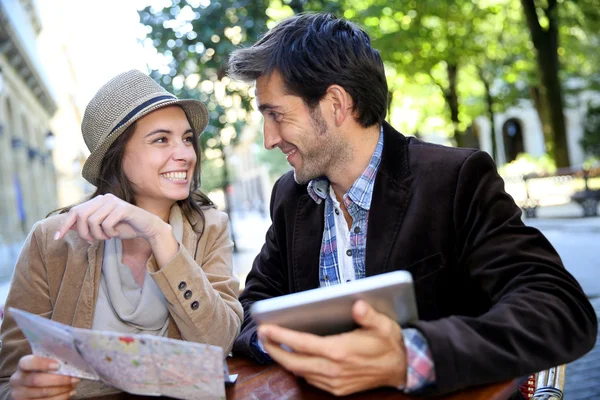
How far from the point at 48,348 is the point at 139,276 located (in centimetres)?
74

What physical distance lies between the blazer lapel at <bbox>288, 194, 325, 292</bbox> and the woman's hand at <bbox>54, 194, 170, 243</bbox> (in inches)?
22.6

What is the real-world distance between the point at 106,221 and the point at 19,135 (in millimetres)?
21439

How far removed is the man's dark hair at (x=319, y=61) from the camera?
2189 millimetres

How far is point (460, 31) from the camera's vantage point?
18047mm

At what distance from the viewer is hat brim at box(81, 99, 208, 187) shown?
2287 millimetres

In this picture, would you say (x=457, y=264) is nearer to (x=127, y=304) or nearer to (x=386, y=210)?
(x=386, y=210)

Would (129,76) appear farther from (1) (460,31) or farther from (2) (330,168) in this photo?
(1) (460,31)

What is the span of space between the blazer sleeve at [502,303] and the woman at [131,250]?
82 cm

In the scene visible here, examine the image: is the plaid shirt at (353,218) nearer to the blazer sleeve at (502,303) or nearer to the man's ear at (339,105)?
the man's ear at (339,105)

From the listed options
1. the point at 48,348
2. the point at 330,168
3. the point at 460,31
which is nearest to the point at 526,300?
the point at 330,168

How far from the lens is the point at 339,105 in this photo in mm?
2240

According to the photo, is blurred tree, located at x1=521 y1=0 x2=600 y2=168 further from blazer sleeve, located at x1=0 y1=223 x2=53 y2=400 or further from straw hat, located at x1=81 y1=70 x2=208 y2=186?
blazer sleeve, located at x1=0 y1=223 x2=53 y2=400

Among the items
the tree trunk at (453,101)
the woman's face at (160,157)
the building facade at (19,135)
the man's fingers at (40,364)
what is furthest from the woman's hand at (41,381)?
the tree trunk at (453,101)

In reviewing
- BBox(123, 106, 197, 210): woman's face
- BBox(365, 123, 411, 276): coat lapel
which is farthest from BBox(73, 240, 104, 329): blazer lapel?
BBox(365, 123, 411, 276): coat lapel
